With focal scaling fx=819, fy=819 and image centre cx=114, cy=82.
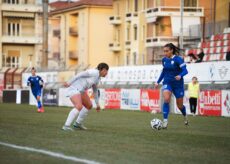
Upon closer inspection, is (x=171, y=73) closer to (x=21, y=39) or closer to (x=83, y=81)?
(x=83, y=81)

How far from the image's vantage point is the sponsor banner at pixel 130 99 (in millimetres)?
43031

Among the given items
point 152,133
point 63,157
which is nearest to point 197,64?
point 152,133

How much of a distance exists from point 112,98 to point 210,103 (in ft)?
35.9

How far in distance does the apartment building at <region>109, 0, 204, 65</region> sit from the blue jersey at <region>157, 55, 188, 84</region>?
40.9 meters

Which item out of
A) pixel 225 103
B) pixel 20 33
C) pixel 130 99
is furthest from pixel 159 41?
pixel 225 103

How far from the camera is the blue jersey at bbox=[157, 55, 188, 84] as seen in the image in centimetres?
2066

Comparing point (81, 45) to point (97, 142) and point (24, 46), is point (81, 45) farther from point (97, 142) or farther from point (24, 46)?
point (97, 142)

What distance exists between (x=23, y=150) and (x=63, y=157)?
1310mm

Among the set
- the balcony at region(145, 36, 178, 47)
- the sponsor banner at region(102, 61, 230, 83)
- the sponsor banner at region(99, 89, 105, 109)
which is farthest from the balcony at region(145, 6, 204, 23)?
the sponsor banner at region(99, 89, 105, 109)

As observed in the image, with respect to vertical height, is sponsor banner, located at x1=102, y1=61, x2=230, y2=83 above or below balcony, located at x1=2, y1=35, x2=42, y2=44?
below

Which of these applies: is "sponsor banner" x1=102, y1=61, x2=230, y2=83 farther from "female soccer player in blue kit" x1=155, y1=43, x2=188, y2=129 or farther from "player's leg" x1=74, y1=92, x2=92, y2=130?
"player's leg" x1=74, y1=92, x2=92, y2=130

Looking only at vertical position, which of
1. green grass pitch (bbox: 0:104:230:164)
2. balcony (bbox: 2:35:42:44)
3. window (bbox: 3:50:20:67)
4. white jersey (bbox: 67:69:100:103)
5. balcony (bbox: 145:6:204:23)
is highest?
balcony (bbox: 145:6:204:23)

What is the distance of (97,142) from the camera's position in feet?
50.5

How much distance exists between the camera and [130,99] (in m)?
43.9
